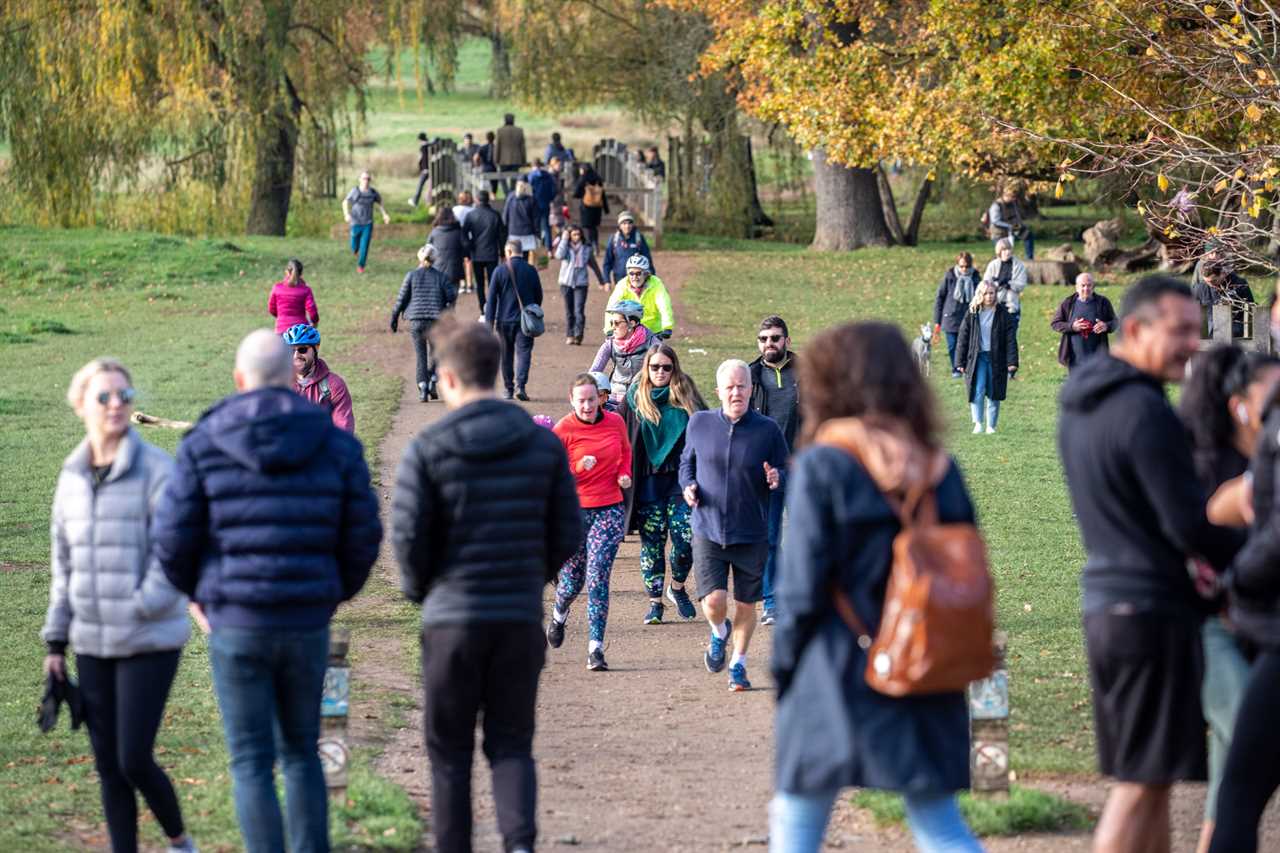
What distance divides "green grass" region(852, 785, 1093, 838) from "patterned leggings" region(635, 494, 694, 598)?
142 inches

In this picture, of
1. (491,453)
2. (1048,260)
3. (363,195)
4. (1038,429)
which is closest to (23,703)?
(491,453)

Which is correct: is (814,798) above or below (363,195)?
below

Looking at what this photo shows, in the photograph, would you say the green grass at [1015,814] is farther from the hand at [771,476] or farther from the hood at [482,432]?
the hand at [771,476]

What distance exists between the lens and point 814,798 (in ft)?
15.8

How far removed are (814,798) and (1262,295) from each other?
2578 centimetres

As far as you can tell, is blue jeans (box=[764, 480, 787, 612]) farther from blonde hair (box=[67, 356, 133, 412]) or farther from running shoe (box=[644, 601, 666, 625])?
blonde hair (box=[67, 356, 133, 412])

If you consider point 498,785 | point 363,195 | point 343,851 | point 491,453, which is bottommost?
point 343,851

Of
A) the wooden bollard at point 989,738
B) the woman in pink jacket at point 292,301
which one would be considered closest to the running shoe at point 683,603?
the wooden bollard at point 989,738

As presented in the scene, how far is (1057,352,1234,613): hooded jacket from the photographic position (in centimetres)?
503

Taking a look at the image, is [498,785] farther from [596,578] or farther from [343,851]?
[596,578]

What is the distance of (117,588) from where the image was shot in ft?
19.3

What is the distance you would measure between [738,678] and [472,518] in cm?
436

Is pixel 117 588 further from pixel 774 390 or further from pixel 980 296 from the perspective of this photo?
pixel 980 296

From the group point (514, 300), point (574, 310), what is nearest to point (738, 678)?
point (514, 300)
